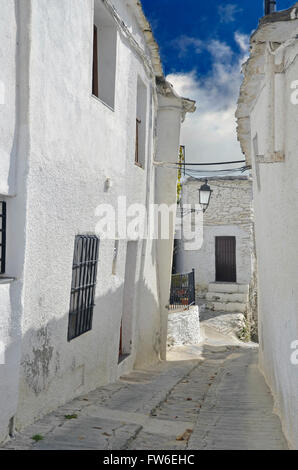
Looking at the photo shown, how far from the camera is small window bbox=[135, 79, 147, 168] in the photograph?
8688mm

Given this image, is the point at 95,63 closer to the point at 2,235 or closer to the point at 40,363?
the point at 2,235

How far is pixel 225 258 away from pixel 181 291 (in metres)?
5.64

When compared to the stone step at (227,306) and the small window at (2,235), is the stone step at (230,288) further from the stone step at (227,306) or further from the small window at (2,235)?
the small window at (2,235)

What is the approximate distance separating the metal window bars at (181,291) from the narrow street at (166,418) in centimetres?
613

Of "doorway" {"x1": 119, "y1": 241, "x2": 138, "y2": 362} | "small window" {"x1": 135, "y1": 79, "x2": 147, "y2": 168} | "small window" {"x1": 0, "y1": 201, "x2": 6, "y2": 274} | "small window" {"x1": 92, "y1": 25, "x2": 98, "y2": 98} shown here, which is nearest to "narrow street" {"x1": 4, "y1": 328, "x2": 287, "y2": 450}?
"doorway" {"x1": 119, "y1": 241, "x2": 138, "y2": 362}

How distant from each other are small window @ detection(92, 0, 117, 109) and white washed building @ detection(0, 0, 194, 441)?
1cm

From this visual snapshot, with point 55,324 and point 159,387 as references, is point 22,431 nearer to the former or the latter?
point 55,324

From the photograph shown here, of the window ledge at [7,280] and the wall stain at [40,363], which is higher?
the window ledge at [7,280]

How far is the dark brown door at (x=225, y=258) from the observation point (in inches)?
768

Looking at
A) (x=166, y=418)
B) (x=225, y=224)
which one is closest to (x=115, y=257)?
(x=166, y=418)

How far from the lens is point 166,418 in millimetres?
5129

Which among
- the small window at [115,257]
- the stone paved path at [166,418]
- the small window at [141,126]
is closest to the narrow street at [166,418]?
the stone paved path at [166,418]

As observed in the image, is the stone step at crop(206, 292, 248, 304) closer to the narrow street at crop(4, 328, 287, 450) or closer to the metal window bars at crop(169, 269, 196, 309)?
the metal window bars at crop(169, 269, 196, 309)

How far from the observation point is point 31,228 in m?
4.26
